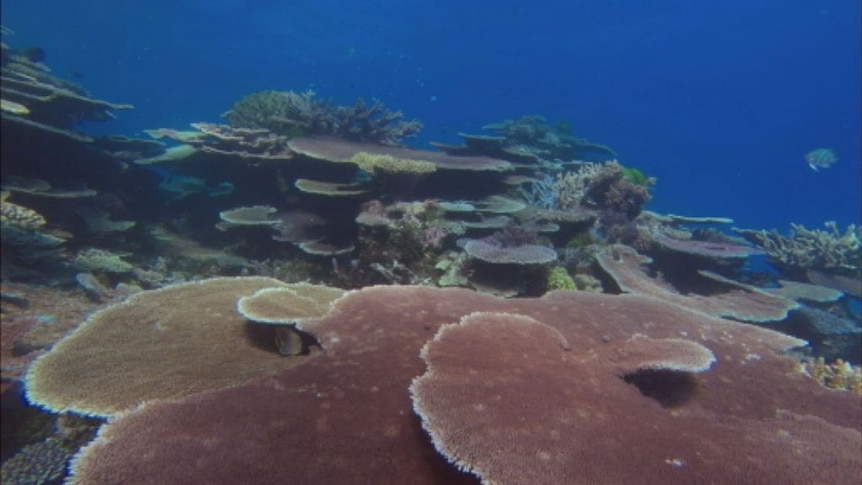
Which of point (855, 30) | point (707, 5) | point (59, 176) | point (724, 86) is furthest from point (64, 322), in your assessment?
point (724, 86)

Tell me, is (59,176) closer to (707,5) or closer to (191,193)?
(191,193)

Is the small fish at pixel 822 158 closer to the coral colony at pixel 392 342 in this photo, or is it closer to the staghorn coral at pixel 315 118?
the coral colony at pixel 392 342

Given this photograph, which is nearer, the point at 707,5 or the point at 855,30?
the point at 707,5

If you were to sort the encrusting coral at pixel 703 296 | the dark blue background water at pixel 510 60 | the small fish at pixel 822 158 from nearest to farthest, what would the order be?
1. the encrusting coral at pixel 703 296
2. the small fish at pixel 822 158
3. the dark blue background water at pixel 510 60

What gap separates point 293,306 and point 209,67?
302 feet

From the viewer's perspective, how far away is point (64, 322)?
203 inches

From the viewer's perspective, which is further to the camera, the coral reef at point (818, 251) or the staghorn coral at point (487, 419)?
the coral reef at point (818, 251)

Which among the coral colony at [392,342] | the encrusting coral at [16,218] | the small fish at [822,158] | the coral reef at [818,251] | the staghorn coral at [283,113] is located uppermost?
the small fish at [822,158]

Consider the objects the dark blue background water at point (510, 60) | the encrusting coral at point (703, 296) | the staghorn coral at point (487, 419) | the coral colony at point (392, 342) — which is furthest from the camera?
the dark blue background water at point (510, 60)

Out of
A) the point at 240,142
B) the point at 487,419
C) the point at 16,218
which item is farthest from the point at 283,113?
the point at 487,419

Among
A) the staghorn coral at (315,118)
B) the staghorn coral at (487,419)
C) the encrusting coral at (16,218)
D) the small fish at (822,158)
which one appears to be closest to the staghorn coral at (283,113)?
the staghorn coral at (315,118)

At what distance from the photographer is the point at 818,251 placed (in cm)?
941

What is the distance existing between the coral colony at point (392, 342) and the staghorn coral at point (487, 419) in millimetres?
13

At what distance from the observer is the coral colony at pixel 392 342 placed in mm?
2154
